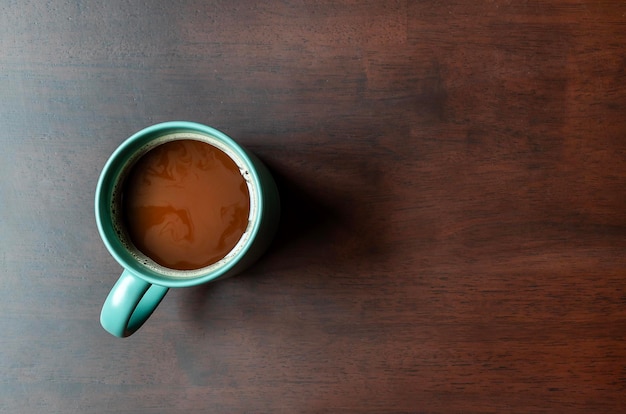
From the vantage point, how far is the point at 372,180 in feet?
2.05

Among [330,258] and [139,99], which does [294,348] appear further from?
[139,99]

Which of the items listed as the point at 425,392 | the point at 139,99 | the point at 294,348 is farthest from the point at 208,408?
the point at 139,99

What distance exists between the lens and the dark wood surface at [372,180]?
62cm

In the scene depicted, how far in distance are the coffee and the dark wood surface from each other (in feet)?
0.28

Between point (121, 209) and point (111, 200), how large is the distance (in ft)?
0.06

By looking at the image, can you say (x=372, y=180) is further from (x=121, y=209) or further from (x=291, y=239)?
(x=121, y=209)

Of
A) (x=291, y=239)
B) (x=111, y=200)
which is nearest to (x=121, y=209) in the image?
(x=111, y=200)

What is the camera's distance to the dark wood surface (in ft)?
2.03

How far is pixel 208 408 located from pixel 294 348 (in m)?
0.12

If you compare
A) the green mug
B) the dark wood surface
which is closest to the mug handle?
the green mug

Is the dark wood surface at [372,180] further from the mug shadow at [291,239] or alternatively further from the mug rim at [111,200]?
the mug rim at [111,200]

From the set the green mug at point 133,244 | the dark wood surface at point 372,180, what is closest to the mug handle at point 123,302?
the green mug at point 133,244

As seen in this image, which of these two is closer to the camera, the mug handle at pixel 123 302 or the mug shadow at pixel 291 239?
the mug handle at pixel 123 302

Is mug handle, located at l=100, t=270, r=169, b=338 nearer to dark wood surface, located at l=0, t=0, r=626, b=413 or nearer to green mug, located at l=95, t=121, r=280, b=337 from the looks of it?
green mug, located at l=95, t=121, r=280, b=337
